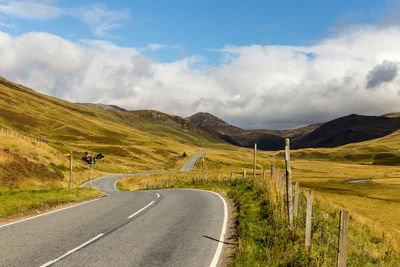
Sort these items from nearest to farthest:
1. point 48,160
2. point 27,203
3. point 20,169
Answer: point 27,203, point 20,169, point 48,160

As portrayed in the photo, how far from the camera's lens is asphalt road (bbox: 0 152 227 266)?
298 inches

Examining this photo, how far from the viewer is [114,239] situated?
943 cm

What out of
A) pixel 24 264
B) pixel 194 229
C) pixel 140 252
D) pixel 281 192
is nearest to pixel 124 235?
pixel 140 252

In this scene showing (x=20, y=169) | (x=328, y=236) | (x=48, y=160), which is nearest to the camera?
(x=328, y=236)

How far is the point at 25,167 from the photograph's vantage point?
113 ft

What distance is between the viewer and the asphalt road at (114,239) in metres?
7.57

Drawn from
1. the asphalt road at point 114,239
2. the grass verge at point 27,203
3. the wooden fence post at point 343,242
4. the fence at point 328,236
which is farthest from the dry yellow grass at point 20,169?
the wooden fence post at point 343,242

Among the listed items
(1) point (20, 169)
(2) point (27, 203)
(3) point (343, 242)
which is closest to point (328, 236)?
(3) point (343, 242)

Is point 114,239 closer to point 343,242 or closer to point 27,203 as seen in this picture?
point 343,242

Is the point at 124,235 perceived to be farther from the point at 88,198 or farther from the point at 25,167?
the point at 25,167

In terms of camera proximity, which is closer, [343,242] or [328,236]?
[343,242]

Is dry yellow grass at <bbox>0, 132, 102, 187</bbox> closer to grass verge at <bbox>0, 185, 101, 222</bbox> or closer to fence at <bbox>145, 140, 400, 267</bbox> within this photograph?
grass verge at <bbox>0, 185, 101, 222</bbox>

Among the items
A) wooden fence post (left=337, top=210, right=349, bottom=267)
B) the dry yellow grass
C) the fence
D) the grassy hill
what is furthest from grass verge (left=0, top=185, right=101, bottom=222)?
wooden fence post (left=337, top=210, right=349, bottom=267)

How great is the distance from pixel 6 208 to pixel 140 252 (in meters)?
8.82
